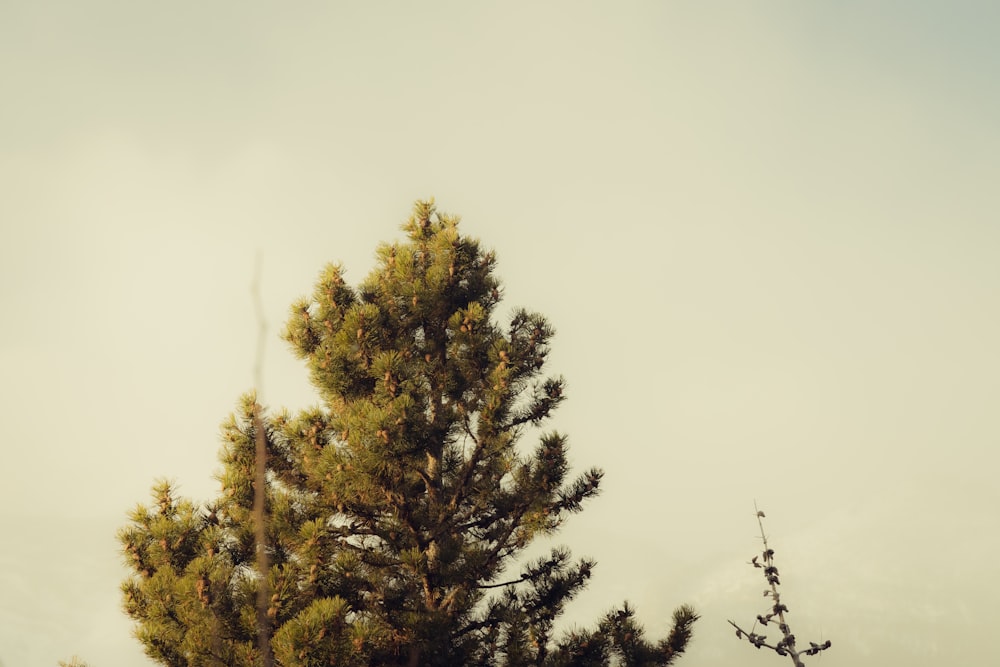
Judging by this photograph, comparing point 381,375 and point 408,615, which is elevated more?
point 381,375

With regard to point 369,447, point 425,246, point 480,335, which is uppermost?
point 425,246

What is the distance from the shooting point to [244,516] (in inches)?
360

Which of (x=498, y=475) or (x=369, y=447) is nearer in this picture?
(x=369, y=447)

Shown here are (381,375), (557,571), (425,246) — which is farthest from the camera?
(425,246)

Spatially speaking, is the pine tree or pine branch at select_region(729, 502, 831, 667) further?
pine branch at select_region(729, 502, 831, 667)

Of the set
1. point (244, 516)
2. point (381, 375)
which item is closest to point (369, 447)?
point (381, 375)

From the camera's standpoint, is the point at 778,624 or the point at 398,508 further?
the point at 778,624

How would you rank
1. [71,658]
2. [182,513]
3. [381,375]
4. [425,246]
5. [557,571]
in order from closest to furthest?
[71,658] → [182,513] → [381,375] → [557,571] → [425,246]

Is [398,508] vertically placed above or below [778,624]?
above

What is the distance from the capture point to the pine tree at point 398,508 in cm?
775

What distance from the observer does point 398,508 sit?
9.44 meters

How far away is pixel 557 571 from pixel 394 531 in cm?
273

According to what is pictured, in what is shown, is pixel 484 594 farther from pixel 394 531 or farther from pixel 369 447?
pixel 369 447

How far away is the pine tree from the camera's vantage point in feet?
25.4
